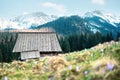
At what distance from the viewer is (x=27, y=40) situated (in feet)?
226

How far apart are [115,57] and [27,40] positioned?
60852 millimetres

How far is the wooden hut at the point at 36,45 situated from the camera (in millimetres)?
66500

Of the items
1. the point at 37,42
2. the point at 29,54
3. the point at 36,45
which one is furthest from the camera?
the point at 37,42

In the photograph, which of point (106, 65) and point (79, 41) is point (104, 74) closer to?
point (106, 65)

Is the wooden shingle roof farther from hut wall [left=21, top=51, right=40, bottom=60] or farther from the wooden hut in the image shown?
hut wall [left=21, top=51, right=40, bottom=60]

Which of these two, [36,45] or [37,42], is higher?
[37,42]

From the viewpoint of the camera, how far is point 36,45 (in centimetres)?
6875

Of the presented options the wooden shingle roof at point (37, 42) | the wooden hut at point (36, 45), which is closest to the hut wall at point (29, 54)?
the wooden hut at point (36, 45)

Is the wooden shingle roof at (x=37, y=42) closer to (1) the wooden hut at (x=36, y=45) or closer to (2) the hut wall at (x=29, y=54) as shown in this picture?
(1) the wooden hut at (x=36, y=45)

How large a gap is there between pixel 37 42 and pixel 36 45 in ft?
3.87

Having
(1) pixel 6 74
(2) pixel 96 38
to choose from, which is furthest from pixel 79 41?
(1) pixel 6 74

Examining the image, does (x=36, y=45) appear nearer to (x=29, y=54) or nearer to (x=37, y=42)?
(x=37, y=42)

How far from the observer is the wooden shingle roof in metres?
66.6

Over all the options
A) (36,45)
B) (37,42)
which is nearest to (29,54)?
(36,45)
